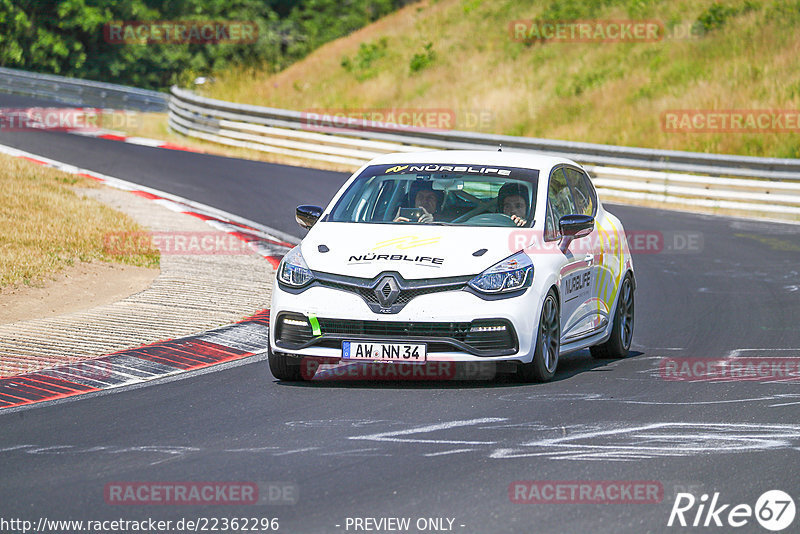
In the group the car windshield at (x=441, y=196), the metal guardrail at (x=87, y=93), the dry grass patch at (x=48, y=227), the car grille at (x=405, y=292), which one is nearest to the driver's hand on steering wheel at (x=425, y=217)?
the car windshield at (x=441, y=196)

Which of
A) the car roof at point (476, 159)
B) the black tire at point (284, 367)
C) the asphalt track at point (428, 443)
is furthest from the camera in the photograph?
the car roof at point (476, 159)

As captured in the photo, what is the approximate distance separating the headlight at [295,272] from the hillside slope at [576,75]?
2028 centimetres

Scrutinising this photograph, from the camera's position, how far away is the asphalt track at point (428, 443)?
19.7ft

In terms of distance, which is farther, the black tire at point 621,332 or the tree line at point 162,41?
the tree line at point 162,41

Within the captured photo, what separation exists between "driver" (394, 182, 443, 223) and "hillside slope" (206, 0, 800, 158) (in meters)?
19.1

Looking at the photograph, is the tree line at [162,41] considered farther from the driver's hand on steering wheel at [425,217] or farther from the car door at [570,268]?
the driver's hand on steering wheel at [425,217]

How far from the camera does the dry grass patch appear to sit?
13.8 metres

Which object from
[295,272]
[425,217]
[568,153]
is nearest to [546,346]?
[425,217]

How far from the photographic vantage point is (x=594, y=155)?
25859 millimetres

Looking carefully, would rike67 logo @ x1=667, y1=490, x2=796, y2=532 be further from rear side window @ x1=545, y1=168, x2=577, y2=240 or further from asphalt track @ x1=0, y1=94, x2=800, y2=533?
rear side window @ x1=545, y1=168, x2=577, y2=240

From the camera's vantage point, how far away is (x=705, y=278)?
52.5 feet

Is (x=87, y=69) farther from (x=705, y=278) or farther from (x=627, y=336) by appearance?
(x=627, y=336)

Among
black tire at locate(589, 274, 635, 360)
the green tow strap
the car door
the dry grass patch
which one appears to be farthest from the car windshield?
the dry grass patch

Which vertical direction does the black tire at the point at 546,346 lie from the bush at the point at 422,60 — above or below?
below
